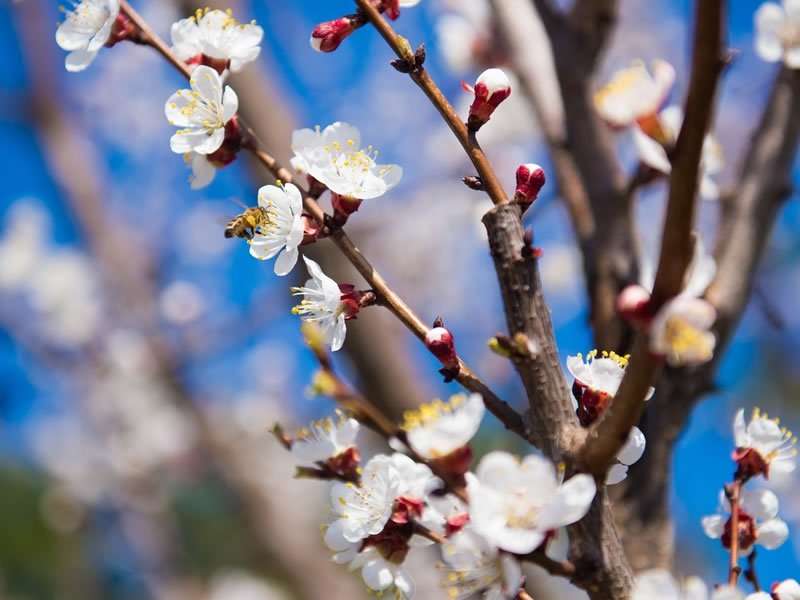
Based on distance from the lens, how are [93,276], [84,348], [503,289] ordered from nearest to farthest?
[503,289]
[84,348]
[93,276]

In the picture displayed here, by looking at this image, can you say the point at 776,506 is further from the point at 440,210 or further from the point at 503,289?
the point at 440,210

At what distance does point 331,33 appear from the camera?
61 centimetres

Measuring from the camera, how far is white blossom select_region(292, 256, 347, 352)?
1.84ft

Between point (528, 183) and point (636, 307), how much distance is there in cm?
18

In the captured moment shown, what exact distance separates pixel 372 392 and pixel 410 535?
1056mm

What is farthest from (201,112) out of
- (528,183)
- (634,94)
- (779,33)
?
(779,33)

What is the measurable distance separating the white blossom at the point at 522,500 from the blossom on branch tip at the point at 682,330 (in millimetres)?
88

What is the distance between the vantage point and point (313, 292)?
586 mm

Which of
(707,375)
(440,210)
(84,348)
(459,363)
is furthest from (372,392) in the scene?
(440,210)

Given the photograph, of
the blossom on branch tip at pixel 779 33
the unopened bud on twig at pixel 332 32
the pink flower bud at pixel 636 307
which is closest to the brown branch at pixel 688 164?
the pink flower bud at pixel 636 307

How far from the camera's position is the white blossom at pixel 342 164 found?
575 millimetres

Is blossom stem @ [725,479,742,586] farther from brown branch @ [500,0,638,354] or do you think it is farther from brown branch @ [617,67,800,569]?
brown branch @ [500,0,638,354]

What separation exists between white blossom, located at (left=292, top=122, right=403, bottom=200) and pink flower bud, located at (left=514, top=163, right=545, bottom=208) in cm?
10

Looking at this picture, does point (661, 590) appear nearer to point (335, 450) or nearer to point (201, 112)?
point (335, 450)
